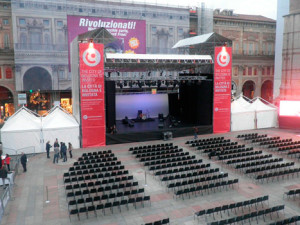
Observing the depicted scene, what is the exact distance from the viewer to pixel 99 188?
12836mm

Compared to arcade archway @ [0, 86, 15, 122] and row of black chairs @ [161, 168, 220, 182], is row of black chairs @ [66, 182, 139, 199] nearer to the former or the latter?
row of black chairs @ [161, 168, 220, 182]

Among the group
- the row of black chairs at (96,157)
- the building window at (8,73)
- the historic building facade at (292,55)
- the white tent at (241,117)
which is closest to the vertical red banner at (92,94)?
the row of black chairs at (96,157)

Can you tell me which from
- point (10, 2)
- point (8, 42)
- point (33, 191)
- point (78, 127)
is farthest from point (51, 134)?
point (10, 2)

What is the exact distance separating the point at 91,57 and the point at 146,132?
312 inches

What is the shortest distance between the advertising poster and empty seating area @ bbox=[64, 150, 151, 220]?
19.9 metres

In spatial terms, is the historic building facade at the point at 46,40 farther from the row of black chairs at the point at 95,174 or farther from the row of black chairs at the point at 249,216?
the row of black chairs at the point at 249,216

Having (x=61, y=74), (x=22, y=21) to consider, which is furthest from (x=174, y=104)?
(x=22, y=21)

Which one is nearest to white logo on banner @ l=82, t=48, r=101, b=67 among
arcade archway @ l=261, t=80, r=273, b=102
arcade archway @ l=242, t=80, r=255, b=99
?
arcade archway @ l=242, t=80, r=255, b=99

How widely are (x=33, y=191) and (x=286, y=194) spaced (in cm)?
1228

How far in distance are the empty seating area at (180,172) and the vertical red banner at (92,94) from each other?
387 centimetres

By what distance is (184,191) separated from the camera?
12609 millimetres

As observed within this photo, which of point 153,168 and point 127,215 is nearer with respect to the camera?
point 127,215

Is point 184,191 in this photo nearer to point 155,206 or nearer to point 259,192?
point 155,206

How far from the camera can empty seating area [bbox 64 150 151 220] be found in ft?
38.2
